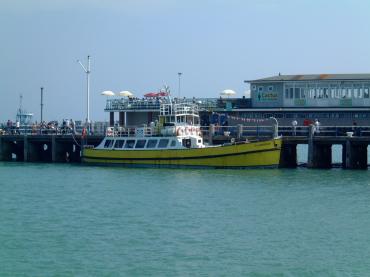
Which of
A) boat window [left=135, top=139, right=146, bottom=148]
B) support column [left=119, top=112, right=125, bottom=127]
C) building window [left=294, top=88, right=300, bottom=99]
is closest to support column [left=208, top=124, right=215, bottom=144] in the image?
boat window [left=135, top=139, right=146, bottom=148]

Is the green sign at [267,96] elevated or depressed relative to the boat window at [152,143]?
elevated

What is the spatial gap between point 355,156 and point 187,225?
23693 mm

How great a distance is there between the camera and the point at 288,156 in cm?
5550

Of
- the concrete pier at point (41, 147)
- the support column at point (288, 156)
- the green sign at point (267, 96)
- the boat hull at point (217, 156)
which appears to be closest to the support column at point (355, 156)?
the support column at point (288, 156)

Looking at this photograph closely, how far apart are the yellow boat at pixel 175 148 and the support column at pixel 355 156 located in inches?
A: 166

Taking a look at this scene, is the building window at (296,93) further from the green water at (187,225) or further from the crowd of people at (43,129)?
the crowd of people at (43,129)

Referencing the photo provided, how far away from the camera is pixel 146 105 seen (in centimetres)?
6425

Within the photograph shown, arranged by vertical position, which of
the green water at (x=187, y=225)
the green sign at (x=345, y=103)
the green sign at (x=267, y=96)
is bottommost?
the green water at (x=187, y=225)

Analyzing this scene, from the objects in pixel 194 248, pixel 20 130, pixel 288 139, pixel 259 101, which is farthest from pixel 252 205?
pixel 20 130

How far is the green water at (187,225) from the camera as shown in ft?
86.6

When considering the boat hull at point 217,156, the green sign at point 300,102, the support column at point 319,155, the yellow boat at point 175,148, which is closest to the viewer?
the boat hull at point 217,156

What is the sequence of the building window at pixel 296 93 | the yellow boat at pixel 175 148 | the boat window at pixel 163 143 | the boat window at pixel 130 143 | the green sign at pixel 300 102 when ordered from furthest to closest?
1. the building window at pixel 296 93
2. the green sign at pixel 300 102
3. the boat window at pixel 130 143
4. the boat window at pixel 163 143
5. the yellow boat at pixel 175 148

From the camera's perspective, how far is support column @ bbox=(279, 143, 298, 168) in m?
55.2

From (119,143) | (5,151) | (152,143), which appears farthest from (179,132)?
(5,151)
